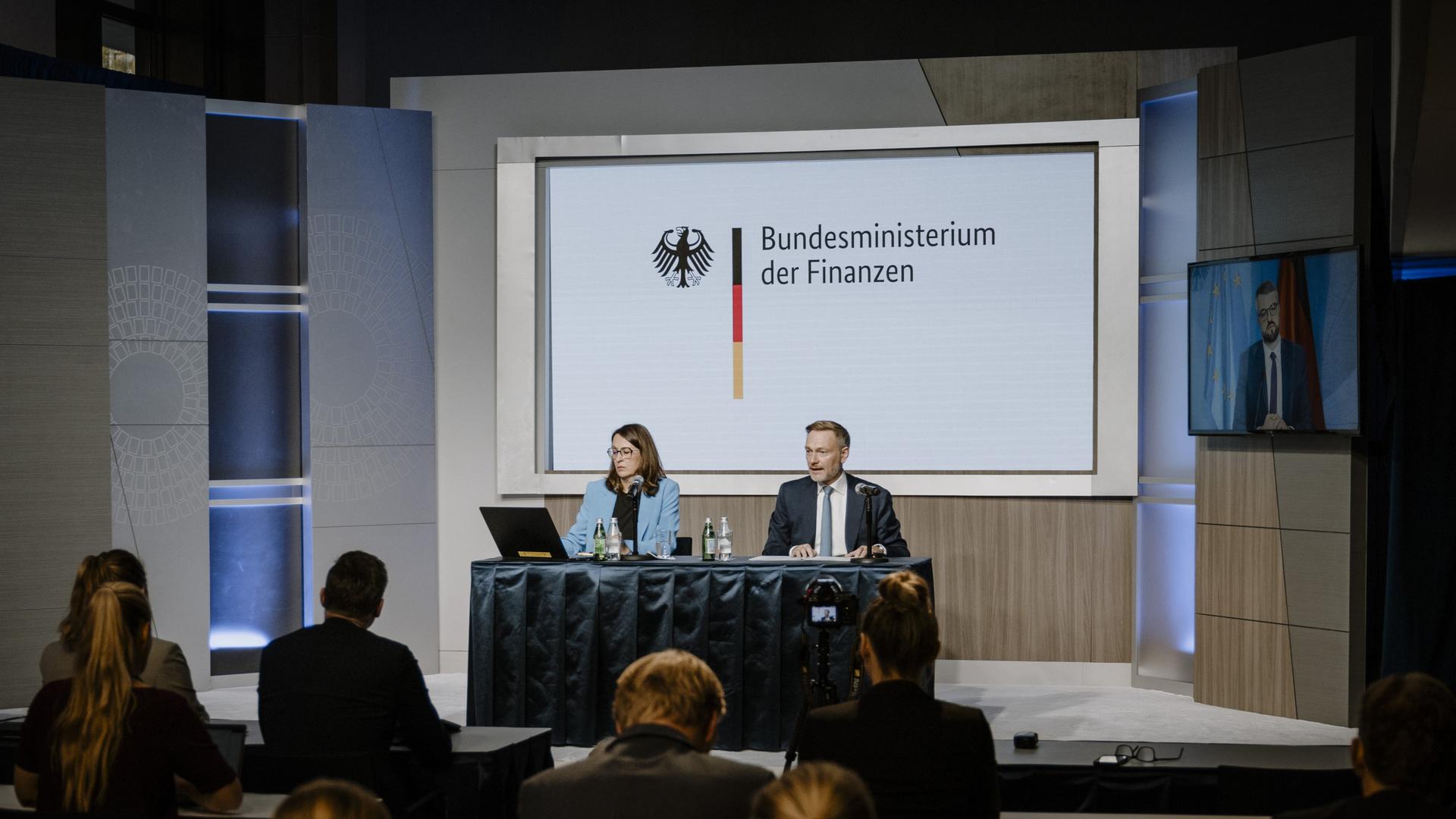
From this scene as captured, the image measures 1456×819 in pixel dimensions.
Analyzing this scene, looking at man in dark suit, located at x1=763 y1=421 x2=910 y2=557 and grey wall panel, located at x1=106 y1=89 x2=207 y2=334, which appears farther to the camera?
grey wall panel, located at x1=106 y1=89 x2=207 y2=334

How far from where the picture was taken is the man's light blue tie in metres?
5.69

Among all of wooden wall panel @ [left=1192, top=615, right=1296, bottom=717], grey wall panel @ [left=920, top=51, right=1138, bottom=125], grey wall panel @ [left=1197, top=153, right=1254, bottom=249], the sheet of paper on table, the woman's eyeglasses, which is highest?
grey wall panel @ [left=920, top=51, right=1138, bottom=125]

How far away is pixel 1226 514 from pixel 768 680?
98.3 inches

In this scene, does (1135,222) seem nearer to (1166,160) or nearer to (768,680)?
(1166,160)

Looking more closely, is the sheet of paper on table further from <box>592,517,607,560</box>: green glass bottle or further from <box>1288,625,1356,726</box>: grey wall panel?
<box>1288,625,1356,726</box>: grey wall panel

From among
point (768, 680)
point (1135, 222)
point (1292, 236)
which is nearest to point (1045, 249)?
point (1135, 222)

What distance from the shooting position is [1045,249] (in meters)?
6.69

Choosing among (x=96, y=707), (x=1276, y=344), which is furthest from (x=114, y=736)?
(x=1276, y=344)

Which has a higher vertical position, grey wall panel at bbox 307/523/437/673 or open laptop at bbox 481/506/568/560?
open laptop at bbox 481/506/568/560

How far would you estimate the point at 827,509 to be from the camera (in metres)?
5.70

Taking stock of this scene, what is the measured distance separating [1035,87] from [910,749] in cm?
515

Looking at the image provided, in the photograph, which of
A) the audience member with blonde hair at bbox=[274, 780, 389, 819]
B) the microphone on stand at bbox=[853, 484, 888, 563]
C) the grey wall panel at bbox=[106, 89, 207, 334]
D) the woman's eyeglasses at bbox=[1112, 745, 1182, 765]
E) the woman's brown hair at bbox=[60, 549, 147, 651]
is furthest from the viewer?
the grey wall panel at bbox=[106, 89, 207, 334]

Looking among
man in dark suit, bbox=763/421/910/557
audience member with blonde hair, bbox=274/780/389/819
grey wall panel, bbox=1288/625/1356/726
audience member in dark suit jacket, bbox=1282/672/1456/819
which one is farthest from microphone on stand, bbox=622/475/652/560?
audience member with blonde hair, bbox=274/780/389/819

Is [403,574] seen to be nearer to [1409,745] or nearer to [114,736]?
[114,736]
